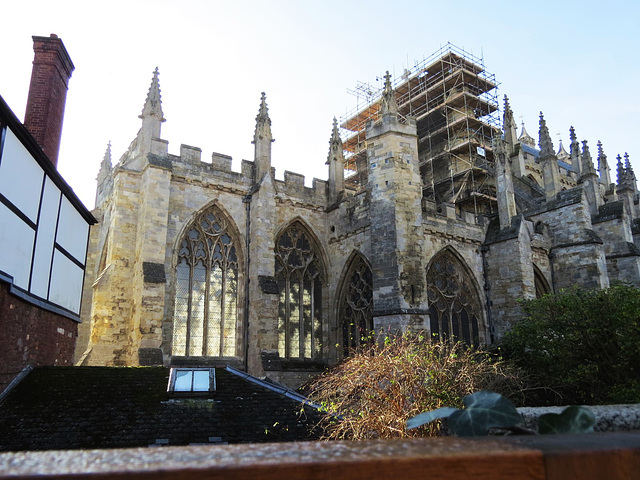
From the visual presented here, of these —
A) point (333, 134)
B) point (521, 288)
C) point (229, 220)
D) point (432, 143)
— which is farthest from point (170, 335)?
point (432, 143)

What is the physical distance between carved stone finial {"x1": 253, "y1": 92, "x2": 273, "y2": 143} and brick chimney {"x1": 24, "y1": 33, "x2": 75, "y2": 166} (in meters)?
6.58

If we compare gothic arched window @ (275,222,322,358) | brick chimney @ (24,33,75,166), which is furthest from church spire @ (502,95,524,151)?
brick chimney @ (24,33,75,166)

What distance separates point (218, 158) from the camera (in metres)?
16.9

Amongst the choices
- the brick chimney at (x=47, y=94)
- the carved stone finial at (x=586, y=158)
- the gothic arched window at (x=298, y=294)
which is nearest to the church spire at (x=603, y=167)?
the carved stone finial at (x=586, y=158)

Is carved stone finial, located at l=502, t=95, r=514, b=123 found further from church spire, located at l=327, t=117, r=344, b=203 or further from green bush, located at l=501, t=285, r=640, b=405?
green bush, located at l=501, t=285, r=640, b=405

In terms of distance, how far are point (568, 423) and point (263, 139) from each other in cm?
1669

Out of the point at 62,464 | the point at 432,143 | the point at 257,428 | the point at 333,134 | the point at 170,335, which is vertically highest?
the point at 432,143

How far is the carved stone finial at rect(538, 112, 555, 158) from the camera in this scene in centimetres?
2311

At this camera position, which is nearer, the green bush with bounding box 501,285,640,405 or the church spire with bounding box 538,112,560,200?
the green bush with bounding box 501,285,640,405

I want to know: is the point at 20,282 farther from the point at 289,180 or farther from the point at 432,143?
the point at 432,143

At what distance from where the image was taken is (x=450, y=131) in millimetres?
27234

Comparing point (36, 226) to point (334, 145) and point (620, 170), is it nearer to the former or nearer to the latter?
point (334, 145)

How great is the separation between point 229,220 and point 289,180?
2.80 meters

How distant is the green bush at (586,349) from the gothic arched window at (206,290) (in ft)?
27.7
